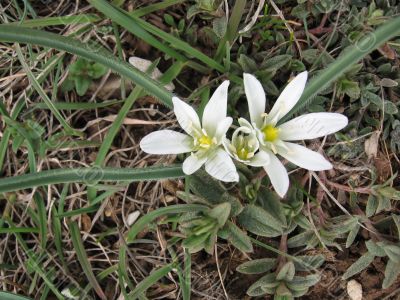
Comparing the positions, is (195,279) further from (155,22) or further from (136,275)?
(155,22)

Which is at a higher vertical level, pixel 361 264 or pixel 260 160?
pixel 260 160

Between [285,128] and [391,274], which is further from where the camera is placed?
[391,274]

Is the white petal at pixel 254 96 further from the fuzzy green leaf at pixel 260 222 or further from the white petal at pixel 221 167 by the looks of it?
the fuzzy green leaf at pixel 260 222

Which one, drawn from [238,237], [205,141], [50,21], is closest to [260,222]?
[238,237]

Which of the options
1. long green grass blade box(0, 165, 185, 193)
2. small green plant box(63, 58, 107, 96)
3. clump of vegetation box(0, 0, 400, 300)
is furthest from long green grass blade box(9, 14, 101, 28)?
long green grass blade box(0, 165, 185, 193)

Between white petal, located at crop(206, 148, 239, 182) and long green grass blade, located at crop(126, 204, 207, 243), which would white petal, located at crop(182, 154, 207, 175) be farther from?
long green grass blade, located at crop(126, 204, 207, 243)

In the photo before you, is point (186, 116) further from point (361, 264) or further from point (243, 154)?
point (361, 264)

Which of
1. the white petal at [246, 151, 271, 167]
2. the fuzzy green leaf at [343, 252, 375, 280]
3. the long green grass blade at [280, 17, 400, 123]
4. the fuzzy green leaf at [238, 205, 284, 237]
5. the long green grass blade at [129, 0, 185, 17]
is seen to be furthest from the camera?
the long green grass blade at [129, 0, 185, 17]
